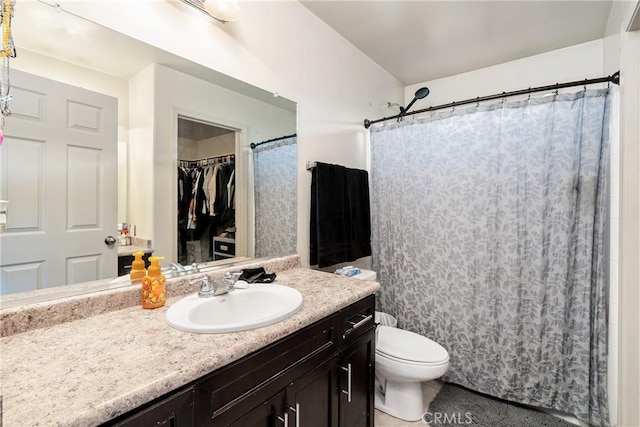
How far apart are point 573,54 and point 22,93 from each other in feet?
10.4

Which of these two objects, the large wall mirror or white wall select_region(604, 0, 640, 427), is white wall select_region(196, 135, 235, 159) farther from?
white wall select_region(604, 0, 640, 427)

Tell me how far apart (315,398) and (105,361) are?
0.67 meters

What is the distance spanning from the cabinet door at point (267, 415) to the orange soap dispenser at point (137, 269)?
2.06 ft

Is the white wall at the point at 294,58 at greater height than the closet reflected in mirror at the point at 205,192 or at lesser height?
greater

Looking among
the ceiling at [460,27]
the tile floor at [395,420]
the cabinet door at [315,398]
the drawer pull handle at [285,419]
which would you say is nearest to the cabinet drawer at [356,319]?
the cabinet door at [315,398]

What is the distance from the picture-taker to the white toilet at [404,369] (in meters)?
1.53

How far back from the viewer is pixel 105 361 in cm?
67

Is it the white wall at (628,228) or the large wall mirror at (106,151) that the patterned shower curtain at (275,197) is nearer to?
the large wall mirror at (106,151)

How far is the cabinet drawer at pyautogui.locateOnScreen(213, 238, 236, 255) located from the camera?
4.63 ft

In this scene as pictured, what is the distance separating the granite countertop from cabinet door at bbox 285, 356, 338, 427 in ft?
0.69

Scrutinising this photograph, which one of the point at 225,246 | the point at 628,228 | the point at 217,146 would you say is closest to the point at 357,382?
the point at 225,246

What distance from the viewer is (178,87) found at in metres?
1.25

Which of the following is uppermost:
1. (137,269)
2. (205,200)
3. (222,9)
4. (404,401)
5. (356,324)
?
(222,9)

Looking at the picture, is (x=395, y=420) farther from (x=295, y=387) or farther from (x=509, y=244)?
(x=509, y=244)
